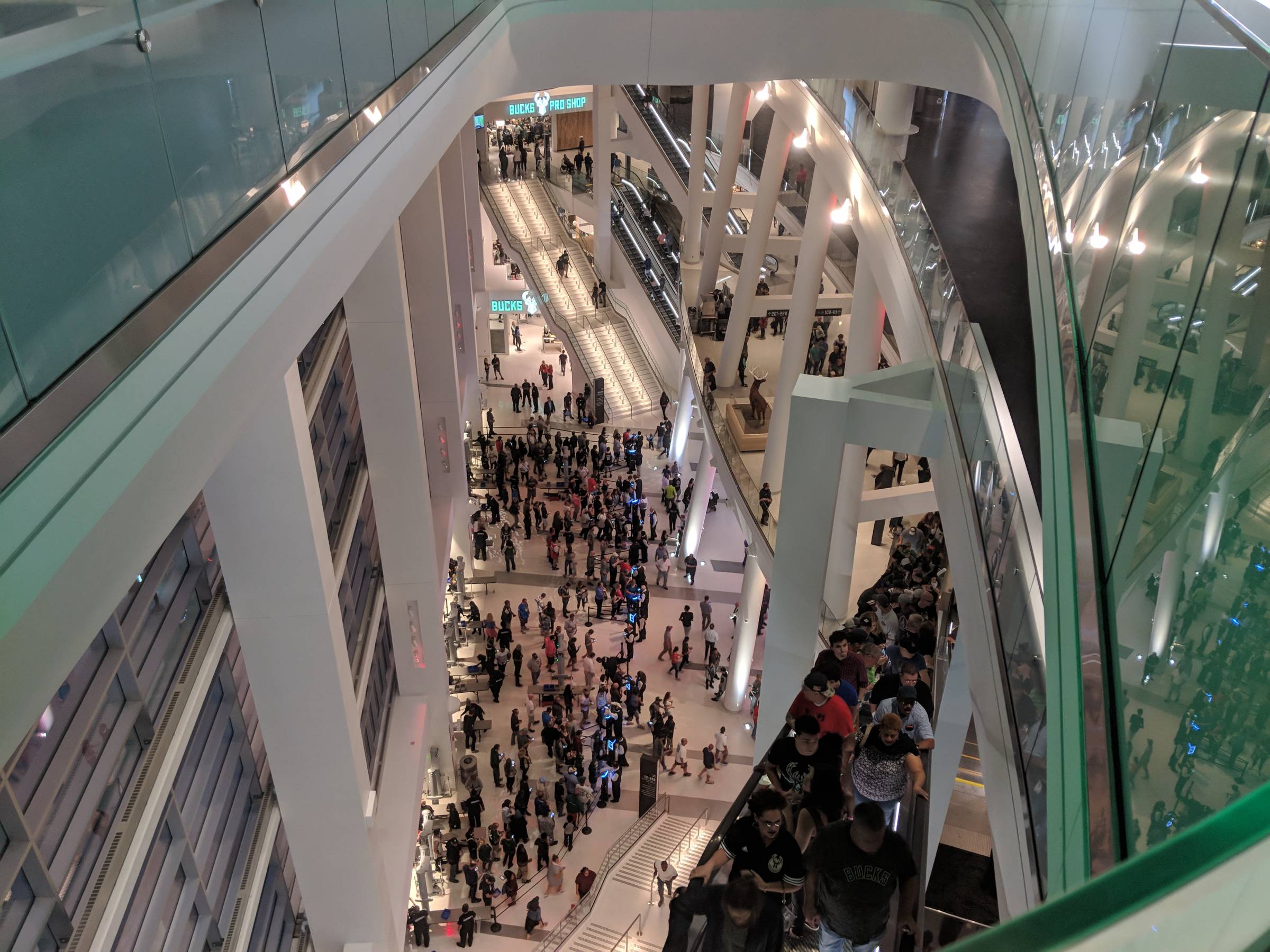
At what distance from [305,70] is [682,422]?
21.8m

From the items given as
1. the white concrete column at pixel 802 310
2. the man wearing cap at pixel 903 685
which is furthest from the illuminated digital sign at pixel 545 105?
the man wearing cap at pixel 903 685

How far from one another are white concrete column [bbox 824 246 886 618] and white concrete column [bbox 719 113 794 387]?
21.5ft

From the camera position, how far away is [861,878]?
4.53m

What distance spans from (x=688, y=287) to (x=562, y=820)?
16.5 meters

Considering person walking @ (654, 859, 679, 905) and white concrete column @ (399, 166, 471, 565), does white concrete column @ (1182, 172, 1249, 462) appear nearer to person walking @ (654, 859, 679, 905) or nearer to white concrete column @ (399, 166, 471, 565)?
person walking @ (654, 859, 679, 905)

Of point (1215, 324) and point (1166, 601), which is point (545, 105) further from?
point (1166, 601)

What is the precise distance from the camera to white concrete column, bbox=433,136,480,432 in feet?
69.3

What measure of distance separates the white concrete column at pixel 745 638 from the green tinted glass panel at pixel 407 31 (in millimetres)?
12610

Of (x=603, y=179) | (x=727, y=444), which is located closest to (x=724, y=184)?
(x=603, y=179)

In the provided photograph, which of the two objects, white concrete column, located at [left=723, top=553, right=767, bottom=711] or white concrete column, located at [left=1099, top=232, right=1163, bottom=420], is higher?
white concrete column, located at [left=1099, top=232, right=1163, bottom=420]

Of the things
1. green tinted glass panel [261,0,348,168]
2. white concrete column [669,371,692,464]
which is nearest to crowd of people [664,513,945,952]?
green tinted glass panel [261,0,348,168]

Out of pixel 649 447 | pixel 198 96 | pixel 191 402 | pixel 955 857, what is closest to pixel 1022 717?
pixel 191 402

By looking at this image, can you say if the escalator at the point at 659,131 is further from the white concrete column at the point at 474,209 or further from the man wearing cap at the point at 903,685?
the man wearing cap at the point at 903,685

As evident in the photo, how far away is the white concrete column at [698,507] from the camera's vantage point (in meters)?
22.3
